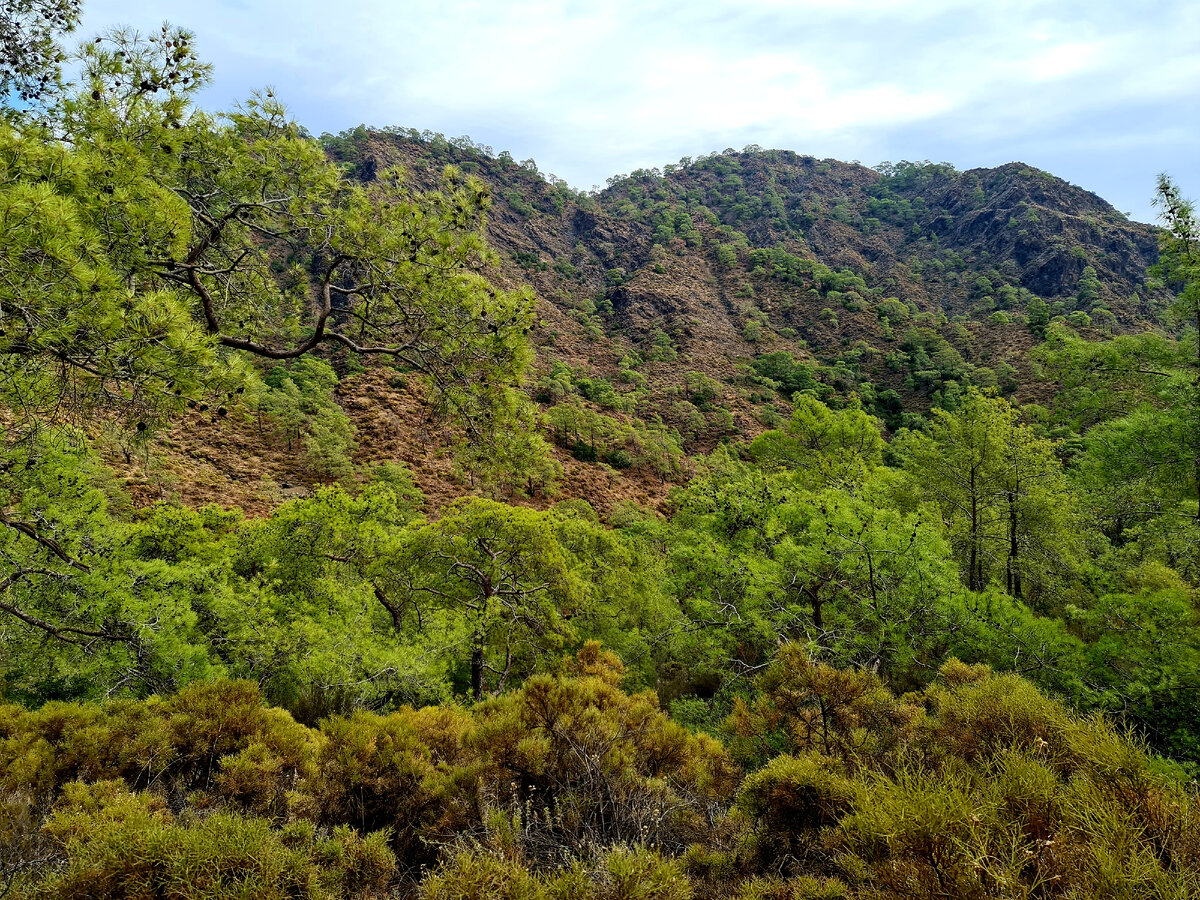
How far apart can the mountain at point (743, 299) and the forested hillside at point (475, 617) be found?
14.9 metres

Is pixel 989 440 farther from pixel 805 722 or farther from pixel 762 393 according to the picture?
pixel 762 393

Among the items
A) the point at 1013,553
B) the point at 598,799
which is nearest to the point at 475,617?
the point at 598,799

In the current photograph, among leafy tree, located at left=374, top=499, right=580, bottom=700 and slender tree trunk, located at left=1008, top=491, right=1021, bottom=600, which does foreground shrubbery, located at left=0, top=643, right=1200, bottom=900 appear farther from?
slender tree trunk, located at left=1008, top=491, right=1021, bottom=600

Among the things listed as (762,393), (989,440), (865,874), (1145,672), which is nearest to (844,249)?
(762,393)

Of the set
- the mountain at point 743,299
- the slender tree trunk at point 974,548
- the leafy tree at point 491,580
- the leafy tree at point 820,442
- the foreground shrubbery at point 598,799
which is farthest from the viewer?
the mountain at point 743,299

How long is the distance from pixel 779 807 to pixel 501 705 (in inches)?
103

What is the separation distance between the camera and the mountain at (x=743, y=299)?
34.5 meters

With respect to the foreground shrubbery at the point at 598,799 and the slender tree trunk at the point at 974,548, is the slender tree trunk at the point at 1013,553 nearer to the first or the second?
the slender tree trunk at the point at 974,548

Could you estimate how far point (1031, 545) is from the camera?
1234 cm

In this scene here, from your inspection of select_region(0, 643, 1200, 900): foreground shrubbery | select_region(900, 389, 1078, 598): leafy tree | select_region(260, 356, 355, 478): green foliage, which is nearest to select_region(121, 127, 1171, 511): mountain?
select_region(260, 356, 355, 478): green foliage

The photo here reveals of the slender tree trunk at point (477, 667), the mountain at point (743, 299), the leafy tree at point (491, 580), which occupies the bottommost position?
the slender tree trunk at point (477, 667)

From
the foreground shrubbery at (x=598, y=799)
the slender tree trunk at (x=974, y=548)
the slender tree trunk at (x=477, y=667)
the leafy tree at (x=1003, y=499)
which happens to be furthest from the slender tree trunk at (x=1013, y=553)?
the slender tree trunk at (x=477, y=667)

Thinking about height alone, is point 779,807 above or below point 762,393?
A: below

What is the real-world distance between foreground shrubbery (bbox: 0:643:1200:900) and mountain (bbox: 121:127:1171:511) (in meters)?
21.5
